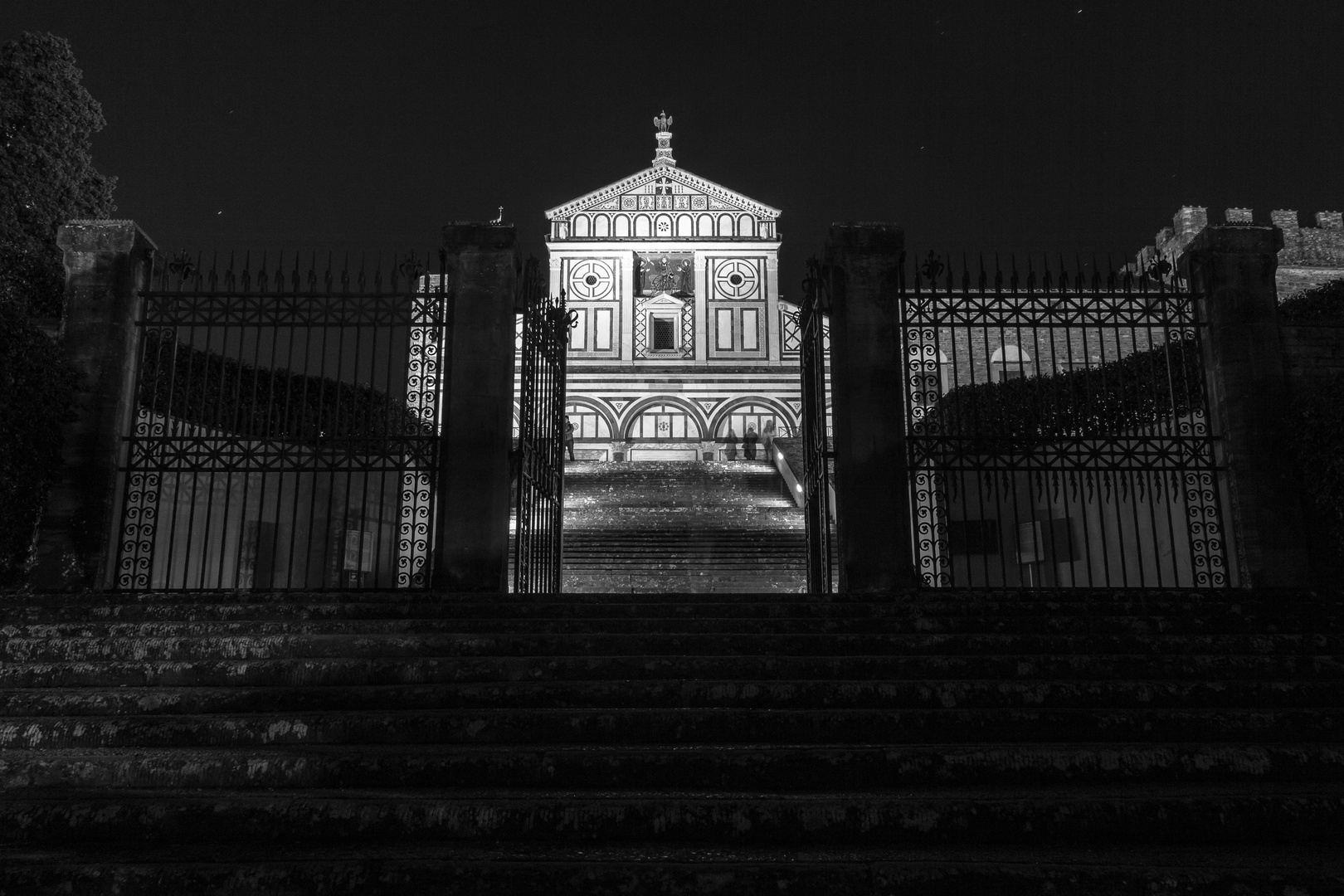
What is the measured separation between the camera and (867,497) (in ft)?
28.9

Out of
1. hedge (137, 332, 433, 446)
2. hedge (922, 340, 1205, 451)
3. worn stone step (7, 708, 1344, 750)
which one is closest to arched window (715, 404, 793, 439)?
hedge (137, 332, 433, 446)

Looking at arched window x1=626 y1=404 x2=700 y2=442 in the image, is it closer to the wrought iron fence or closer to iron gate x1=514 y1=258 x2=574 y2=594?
iron gate x1=514 y1=258 x2=574 y2=594

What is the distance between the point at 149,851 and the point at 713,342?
33299 millimetres

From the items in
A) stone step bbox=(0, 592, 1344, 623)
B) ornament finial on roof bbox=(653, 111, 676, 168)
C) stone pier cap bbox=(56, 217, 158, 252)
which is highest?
ornament finial on roof bbox=(653, 111, 676, 168)

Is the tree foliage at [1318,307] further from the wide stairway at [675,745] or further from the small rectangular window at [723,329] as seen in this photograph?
the small rectangular window at [723,329]

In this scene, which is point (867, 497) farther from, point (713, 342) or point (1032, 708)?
point (713, 342)

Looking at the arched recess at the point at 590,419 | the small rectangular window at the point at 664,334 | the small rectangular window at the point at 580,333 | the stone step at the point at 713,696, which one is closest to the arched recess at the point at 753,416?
the small rectangular window at the point at 664,334

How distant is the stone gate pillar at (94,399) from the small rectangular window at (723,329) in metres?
27.7

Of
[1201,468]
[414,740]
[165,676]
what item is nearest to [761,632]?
[414,740]

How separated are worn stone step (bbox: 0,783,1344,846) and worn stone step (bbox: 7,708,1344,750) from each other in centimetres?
78

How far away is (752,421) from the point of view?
34500 mm

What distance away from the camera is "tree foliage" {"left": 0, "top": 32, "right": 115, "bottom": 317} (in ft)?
39.8

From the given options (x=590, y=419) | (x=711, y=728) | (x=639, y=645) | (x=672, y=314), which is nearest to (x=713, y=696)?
(x=711, y=728)

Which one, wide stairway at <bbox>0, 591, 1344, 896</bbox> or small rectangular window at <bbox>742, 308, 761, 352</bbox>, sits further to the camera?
small rectangular window at <bbox>742, 308, 761, 352</bbox>
